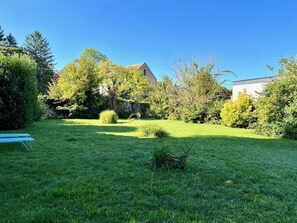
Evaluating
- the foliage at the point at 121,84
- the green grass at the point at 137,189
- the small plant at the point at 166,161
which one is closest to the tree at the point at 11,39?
the foliage at the point at 121,84

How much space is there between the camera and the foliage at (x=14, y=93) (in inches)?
392

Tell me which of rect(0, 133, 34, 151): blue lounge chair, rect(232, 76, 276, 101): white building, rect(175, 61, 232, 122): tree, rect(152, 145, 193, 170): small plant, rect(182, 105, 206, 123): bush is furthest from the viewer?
rect(175, 61, 232, 122): tree

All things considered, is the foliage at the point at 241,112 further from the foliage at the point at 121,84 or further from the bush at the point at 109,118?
the foliage at the point at 121,84

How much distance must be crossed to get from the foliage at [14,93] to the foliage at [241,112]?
10.8 metres

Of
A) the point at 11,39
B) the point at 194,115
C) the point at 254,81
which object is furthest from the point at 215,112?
the point at 11,39

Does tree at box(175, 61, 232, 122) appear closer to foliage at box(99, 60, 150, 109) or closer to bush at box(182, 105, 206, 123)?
bush at box(182, 105, 206, 123)

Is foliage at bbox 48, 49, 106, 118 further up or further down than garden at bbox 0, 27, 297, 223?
further up

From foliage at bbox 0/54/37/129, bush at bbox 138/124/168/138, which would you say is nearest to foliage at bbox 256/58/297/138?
bush at bbox 138/124/168/138

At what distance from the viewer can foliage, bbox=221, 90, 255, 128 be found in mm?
14828

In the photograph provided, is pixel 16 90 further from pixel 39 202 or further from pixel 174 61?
pixel 174 61

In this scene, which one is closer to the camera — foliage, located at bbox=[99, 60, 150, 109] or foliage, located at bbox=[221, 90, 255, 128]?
foliage, located at bbox=[221, 90, 255, 128]

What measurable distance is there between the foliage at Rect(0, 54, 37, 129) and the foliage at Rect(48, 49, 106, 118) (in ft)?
32.0

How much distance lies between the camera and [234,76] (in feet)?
65.0

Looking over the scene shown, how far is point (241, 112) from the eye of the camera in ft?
49.0
